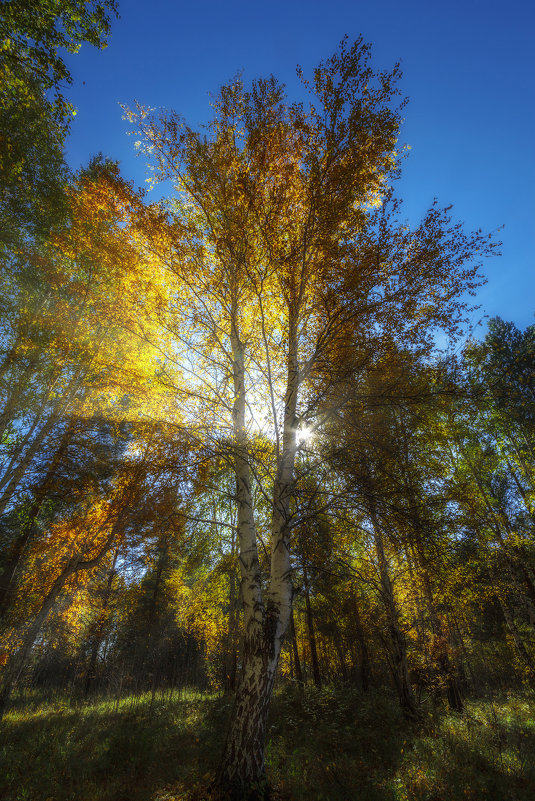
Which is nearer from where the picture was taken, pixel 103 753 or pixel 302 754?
pixel 302 754

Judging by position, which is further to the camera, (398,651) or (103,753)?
(398,651)

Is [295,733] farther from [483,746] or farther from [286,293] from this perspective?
[286,293]

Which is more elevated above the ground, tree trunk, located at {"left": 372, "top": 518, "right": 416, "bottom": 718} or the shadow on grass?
tree trunk, located at {"left": 372, "top": 518, "right": 416, "bottom": 718}

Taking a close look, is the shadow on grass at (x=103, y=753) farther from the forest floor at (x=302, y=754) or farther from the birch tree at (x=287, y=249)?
the birch tree at (x=287, y=249)

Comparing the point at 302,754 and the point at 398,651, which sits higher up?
the point at 398,651

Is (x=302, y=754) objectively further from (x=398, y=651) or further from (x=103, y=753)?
(x=103, y=753)

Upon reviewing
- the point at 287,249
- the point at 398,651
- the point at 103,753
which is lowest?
the point at 103,753

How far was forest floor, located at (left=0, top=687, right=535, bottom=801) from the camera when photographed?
4.42m

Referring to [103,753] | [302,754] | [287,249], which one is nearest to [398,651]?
[302,754]

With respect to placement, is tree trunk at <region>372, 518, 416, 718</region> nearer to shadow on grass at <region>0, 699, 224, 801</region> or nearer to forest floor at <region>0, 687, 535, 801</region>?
forest floor at <region>0, 687, 535, 801</region>

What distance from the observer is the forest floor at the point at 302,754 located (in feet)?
14.5

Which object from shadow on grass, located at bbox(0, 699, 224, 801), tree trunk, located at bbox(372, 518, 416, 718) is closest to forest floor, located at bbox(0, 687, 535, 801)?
shadow on grass, located at bbox(0, 699, 224, 801)

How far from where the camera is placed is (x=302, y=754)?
5984 mm

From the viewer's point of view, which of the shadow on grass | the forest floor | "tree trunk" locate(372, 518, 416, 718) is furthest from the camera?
"tree trunk" locate(372, 518, 416, 718)
